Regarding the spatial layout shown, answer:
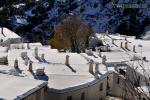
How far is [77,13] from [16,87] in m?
94.3

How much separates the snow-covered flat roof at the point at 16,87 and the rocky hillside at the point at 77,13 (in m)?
79.3

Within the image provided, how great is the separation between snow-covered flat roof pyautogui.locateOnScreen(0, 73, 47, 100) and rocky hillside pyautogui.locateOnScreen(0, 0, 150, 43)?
79.3m

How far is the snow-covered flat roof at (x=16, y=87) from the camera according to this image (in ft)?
106

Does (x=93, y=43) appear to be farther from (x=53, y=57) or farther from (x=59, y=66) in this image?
(x=59, y=66)

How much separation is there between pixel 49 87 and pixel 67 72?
584 centimetres

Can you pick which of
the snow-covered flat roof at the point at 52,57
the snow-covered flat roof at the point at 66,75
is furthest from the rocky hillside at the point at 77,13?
the snow-covered flat roof at the point at 66,75

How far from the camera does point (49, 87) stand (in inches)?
1650

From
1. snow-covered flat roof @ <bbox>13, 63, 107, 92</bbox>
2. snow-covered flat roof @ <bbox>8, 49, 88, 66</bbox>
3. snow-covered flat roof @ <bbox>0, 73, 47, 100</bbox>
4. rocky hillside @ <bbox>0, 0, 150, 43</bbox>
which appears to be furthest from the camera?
rocky hillside @ <bbox>0, 0, 150, 43</bbox>

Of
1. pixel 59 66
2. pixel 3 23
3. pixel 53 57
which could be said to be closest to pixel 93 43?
pixel 53 57

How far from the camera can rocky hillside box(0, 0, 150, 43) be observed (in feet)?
394

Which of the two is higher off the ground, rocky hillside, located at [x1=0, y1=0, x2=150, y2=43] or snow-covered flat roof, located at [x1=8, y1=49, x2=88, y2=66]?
rocky hillside, located at [x1=0, y1=0, x2=150, y2=43]

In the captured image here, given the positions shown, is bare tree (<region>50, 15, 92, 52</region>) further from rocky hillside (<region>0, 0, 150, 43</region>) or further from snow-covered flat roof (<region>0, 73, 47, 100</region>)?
snow-covered flat roof (<region>0, 73, 47, 100</region>)

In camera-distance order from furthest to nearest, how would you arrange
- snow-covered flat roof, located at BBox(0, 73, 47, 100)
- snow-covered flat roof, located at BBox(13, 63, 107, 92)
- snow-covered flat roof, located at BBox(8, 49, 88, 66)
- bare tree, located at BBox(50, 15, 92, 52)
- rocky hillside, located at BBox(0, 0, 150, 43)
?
rocky hillside, located at BBox(0, 0, 150, 43)
bare tree, located at BBox(50, 15, 92, 52)
snow-covered flat roof, located at BBox(8, 49, 88, 66)
snow-covered flat roof, located at BBox(13, 63, 107, 92)
snow-covered flat roof, located at BBox(0, 73, 47, 100)

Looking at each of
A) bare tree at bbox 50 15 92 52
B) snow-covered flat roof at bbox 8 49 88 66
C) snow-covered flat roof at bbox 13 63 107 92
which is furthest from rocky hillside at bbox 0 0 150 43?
snow-covered flat roof at bbox 13 63 107 92
